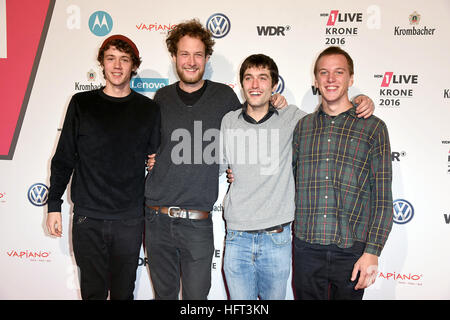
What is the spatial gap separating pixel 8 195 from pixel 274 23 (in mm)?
2666

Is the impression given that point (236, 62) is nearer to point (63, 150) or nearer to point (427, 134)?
point (63, 150)

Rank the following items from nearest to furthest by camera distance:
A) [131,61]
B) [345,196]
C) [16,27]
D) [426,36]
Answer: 1. [345,196]
2. [131,61]
3. [426,36]
4. [16,27]

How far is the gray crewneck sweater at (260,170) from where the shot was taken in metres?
1.81

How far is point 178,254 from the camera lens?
1.99 metres

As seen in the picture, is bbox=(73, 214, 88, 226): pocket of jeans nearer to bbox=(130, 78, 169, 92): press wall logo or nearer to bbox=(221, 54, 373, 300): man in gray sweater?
bbox=(221, 54, 373, 300): man in gray sweater

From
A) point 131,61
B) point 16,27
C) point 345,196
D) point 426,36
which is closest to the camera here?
point 345,196

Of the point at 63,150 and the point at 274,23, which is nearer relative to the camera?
the point at 63,150

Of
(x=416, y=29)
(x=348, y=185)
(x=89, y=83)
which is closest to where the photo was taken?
(x=348, y=185)

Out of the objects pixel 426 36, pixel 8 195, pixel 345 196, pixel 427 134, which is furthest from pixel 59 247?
pixel 426 36

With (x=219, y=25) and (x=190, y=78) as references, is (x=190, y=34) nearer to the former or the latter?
(x=190, y=78)

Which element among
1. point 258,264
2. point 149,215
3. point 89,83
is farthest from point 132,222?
point 89,83

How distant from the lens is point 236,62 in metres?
2.54

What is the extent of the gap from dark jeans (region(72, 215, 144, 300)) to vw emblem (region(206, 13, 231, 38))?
5.18ft

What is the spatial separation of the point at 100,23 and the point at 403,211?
290cm
